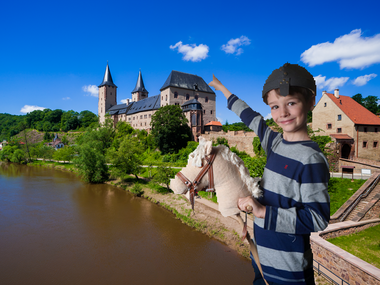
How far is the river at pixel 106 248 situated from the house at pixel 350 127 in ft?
45.3

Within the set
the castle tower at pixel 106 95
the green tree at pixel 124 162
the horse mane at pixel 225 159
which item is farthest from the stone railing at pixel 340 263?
the castle tower at pixel 106 95

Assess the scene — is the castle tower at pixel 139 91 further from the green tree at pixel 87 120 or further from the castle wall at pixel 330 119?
the castle wall at pixel 330 119

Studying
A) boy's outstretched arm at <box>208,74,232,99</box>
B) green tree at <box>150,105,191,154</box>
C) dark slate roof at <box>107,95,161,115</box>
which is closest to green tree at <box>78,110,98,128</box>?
dark slate roof at <box>107,95,161,115</box>

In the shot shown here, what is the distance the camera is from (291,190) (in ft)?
4.59

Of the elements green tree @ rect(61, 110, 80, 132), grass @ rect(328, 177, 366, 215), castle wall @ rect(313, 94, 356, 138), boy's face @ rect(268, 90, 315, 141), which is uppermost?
green tree @ rect(61, 110, 80, 132)

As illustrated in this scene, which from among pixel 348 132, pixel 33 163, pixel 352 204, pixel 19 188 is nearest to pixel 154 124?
pixel 19 188

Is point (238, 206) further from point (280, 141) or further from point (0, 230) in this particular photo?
point (0, 230)

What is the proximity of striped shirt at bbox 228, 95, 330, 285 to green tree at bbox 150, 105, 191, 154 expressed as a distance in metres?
25.9


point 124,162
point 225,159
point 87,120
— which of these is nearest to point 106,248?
point 225,159

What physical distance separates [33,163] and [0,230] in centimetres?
3144

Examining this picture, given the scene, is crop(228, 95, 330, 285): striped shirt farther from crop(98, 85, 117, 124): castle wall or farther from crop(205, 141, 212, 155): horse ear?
crop(98, 85, 117, 124): castle wall

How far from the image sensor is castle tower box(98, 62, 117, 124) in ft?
173

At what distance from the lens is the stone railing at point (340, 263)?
535 cm

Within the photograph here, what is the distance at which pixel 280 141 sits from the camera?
1.66 metres
